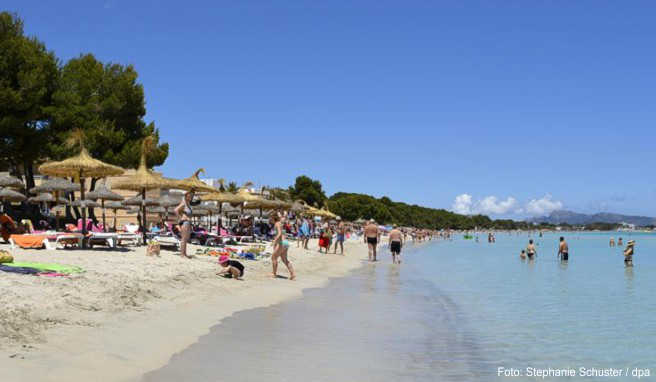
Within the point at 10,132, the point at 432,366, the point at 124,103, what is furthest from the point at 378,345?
the point at 124,103

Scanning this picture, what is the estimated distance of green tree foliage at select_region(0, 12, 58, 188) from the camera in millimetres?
21781

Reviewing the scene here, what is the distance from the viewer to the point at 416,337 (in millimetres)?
7477

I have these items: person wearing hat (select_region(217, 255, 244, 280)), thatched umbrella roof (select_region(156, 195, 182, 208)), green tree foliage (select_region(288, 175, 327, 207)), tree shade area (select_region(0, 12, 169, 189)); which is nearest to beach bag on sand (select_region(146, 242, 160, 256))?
person wearing hat (select_region(217, 255, 244, 280))

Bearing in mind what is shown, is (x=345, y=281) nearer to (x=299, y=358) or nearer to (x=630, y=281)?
(x=299, y=358)

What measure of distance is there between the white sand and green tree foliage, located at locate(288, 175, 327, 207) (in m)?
67.0

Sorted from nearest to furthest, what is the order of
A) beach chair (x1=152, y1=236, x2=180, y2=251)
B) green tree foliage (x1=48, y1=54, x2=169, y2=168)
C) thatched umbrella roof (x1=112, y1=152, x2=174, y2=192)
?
thatched umbrella roof (x1=112, y1=152, x2=174, y2=192)
beach chair (x1=152, y1=236, x2=180, y2=251)
green tree foliage (x1=48, y1=54, x2=169, y2=168)

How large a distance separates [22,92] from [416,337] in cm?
2098

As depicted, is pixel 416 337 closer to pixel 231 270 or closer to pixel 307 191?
pixel 231 270

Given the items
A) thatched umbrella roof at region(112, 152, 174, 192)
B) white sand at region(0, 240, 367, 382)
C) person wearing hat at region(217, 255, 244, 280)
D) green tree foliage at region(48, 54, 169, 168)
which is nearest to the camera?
white sand at region(0, 240, 367, 382)

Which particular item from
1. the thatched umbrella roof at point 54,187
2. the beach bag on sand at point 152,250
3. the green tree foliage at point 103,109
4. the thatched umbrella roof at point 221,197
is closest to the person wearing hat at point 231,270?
the beach bag on sand at point 152,250

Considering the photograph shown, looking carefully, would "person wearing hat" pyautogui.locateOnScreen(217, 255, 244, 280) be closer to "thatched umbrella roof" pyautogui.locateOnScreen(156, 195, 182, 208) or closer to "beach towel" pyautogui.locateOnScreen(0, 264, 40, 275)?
"beach towel" pyautogui.locateOnScreen(0, 264, 40, 275)

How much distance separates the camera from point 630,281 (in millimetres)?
18406

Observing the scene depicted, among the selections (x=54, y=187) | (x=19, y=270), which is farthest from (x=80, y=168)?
(x=54, y=187)

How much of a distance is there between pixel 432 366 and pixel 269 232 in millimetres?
22977
